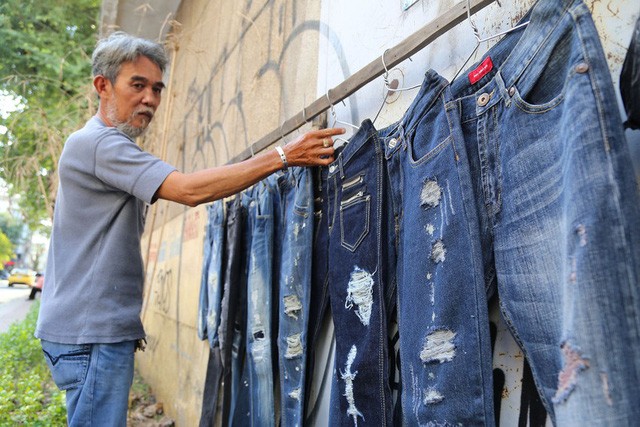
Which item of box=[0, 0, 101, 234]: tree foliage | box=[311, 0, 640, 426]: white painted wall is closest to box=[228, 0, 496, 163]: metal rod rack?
box=[311, 0, 640, 426]: white painted wall

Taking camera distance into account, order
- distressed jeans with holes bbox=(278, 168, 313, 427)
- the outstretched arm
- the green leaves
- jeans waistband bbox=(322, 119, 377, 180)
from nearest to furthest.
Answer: jeans waistband bbox=(322, 119, 377, 180) → the outstretched arm → distressed jeans with holes bbox=(278, 168, 313, 427) → the green leaves

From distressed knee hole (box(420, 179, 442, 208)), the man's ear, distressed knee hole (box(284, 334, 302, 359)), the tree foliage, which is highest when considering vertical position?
the tree foliage

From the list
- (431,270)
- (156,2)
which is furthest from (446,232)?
(156,2)

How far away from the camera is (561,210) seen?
2.77ft

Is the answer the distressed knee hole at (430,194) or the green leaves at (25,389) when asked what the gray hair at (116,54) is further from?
the green leaves at (25,389)

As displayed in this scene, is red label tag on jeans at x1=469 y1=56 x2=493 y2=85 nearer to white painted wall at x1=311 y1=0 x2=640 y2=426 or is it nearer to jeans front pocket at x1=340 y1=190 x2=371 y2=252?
white painted wall at x1=311 y1=0 x2=640 y2=426

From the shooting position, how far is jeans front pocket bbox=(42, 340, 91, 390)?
166 centimetres

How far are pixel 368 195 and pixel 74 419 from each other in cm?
127

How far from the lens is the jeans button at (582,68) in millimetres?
783

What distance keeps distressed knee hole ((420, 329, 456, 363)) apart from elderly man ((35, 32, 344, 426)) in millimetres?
754

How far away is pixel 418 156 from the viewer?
1.20 metres

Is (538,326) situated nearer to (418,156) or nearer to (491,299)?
(491,299)

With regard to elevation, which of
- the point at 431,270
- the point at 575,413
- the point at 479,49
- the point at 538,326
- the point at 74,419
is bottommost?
the point at 74,419

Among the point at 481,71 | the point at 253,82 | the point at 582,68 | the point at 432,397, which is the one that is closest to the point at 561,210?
the point at 582,68
